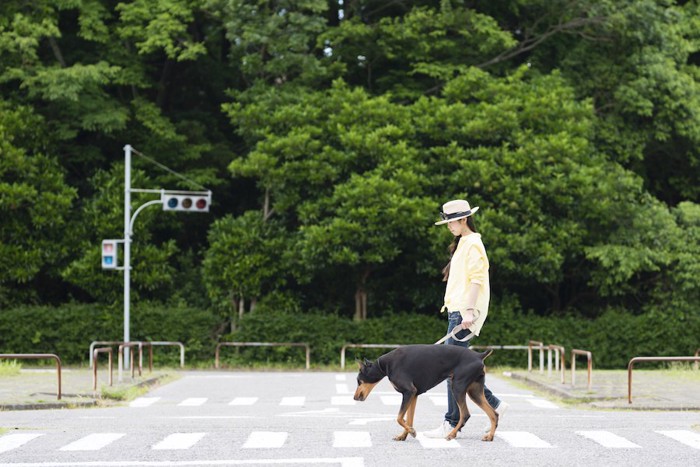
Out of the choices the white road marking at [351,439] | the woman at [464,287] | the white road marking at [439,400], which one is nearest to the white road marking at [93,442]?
the white road marking at [351,439]

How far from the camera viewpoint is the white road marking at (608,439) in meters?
11.9

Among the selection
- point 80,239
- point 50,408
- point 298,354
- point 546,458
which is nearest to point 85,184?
point 80,239

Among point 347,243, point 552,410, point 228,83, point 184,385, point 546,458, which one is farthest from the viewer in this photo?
point 228,83

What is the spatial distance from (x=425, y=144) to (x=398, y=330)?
611cm

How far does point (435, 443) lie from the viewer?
1202cm

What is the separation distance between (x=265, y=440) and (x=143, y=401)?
31.1ft

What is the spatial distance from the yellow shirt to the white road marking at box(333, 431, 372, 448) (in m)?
1.49

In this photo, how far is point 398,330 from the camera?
128 feet

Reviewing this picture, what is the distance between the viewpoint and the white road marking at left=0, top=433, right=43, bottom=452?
1184cm

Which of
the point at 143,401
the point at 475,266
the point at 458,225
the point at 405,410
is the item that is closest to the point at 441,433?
the point at 405,410

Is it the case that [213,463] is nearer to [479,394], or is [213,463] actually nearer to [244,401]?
[479,394]

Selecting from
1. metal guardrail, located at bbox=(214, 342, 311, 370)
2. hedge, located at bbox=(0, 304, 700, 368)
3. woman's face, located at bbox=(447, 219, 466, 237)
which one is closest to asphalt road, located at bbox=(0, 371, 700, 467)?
woman's face, located at bbox=(447, 219, 466, 237)

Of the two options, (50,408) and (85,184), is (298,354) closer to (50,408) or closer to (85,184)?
(85,184)

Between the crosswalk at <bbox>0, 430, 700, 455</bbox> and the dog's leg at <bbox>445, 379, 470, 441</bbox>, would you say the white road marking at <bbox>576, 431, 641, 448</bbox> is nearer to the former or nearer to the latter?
the crosswalk at <bbox>0, 430, 700, 455</bbox>
